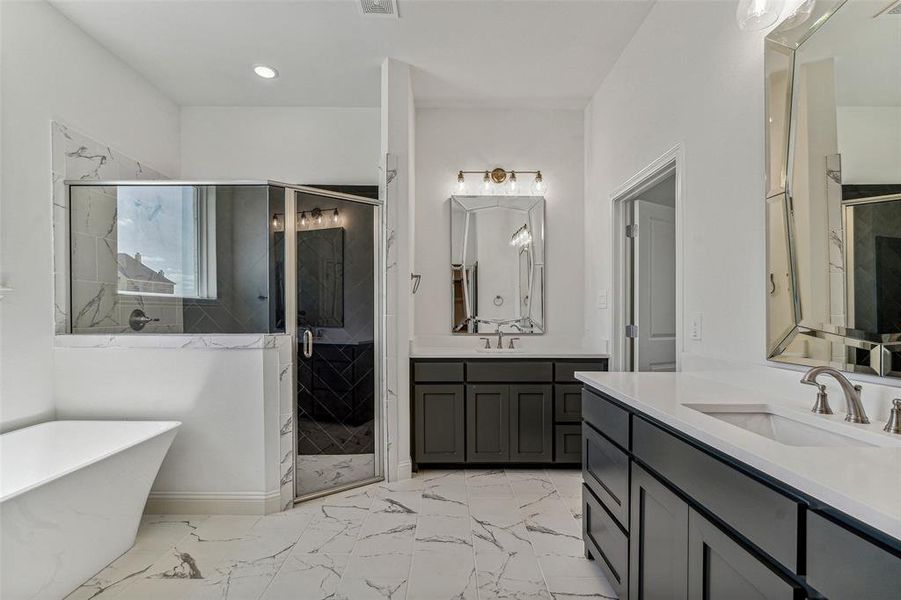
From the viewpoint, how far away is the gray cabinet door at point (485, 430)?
3.15 meters

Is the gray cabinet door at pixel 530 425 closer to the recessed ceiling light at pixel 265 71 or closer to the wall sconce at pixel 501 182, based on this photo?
the wall sconce at pixel 501 182

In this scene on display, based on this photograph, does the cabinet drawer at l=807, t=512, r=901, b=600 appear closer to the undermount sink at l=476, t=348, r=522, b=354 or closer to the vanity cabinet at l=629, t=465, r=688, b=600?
the vanity cabinet at l=629, t=465, r=688, b=600

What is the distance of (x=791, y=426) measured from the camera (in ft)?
4.31

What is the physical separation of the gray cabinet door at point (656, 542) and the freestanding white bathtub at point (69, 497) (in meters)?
2.12

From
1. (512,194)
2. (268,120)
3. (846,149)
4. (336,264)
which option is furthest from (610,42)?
(268,120)

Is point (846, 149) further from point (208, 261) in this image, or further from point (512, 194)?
point (208, 261)

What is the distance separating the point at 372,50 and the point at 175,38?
1.19m

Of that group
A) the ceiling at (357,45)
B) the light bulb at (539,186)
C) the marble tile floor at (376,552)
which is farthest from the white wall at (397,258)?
the light bulb at (539,186)

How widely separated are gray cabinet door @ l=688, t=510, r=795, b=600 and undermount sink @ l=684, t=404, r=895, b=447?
1.27ft

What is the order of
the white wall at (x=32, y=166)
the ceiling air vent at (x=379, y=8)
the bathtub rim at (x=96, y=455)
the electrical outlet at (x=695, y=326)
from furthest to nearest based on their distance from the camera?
the ceiling air vent at (x=379, y=8) → the white wall at (x=32, y=166) → the electrical outlet at (x=695, y=326) → the bathtub rim at (x=96, y=455)

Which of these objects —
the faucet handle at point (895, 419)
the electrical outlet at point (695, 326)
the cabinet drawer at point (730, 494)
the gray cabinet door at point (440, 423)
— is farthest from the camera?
the gray cabinet door at point (440, 423)

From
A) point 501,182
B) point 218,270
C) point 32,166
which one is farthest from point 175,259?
point 501,182

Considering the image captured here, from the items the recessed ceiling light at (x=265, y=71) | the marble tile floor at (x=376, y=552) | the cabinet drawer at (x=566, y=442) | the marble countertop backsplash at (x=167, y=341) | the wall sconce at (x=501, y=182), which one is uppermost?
the recessed ceiling light at (x=265, y=71)

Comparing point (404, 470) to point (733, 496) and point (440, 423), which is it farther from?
point (733, 496)
